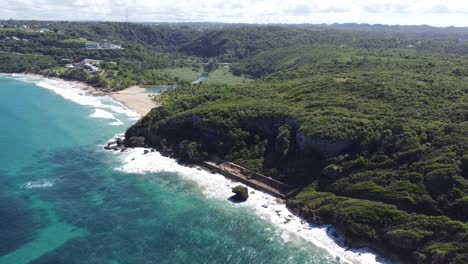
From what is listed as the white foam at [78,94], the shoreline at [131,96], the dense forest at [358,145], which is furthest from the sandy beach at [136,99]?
the dense forest at [358,145]

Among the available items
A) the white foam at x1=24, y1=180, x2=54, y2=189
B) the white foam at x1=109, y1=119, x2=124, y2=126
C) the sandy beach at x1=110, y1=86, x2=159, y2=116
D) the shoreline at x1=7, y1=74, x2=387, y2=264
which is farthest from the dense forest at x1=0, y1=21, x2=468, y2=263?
the sandy beach at x1=110, y1=86, x2=159, y2=116

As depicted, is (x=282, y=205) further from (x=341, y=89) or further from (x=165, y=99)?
(x=165, y=99)

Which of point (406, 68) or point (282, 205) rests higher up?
point (406, 68)

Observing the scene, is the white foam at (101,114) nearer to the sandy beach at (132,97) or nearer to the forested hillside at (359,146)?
the sandy beach at (132,97)

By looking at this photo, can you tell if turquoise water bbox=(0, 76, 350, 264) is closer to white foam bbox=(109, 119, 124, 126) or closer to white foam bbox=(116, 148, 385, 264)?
white foam bbox=(116, 148, 385, 264)

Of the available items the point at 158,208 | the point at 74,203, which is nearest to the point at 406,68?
the point at 158,208

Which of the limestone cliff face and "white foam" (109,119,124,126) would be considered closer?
the limestone cliff face
